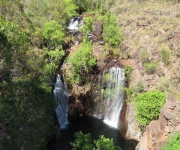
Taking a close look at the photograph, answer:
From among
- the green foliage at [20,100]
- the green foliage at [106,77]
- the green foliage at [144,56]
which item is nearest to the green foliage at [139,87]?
the green foliage at [144,56]

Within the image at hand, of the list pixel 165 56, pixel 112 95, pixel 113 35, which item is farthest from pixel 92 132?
pixel 113 35

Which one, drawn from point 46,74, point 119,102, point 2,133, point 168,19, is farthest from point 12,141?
point 168,19

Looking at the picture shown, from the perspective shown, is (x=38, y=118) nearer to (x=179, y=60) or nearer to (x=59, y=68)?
(x=59, y=68)

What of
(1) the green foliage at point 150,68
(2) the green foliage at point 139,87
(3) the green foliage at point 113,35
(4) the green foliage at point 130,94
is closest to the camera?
(2) the green foliage at point 139,87

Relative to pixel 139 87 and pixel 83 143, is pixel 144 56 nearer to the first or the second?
pixel 139 87

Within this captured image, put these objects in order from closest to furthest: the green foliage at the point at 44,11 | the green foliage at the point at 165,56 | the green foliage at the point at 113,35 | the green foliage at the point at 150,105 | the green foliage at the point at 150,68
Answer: the green foliage at the point at 150,105 → the green foliage at the point at 150,68 → the green foliage at the point at 165,56 → the green foliage at the point at 44,11 → the green foliage at the point at 113,35

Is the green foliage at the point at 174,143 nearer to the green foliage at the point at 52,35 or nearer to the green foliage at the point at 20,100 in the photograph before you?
the green foliage at the point at 20,100

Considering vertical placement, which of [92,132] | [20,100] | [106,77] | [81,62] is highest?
A: [20,100]

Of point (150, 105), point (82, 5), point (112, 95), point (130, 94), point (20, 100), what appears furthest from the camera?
point (82, 5)
